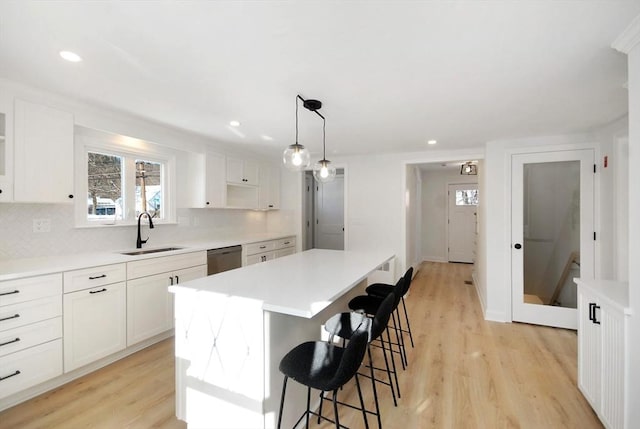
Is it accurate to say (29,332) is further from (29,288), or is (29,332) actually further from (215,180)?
(215,180)

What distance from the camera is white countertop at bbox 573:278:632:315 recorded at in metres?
1.53

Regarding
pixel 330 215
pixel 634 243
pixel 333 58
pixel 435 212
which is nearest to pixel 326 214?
pixel 330 215

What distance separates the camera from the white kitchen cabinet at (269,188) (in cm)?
482

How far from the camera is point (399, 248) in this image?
177 inches

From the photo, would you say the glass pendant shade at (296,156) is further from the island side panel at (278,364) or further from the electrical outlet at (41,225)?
the electrical outlet at (41,225)

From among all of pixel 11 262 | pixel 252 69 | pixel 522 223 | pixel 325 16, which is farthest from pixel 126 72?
pixel 522 223

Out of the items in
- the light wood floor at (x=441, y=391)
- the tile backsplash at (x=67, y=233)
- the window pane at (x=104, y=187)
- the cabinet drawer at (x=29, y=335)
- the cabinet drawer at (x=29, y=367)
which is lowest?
the light wood floor at (x=441, y=391)

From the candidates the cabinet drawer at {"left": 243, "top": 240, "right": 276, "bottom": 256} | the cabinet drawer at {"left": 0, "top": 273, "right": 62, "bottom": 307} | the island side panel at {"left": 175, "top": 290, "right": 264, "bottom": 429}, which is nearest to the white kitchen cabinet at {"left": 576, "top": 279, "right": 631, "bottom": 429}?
the island side panel at {"left": 175, "top": 290, "right": 264, "bottom": 429}

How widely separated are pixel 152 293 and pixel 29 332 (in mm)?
903

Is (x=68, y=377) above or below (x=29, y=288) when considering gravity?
below

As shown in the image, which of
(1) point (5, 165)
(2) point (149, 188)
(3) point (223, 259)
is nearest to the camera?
(1) point (5, 165)

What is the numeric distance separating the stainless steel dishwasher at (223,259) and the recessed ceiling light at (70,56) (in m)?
2.17

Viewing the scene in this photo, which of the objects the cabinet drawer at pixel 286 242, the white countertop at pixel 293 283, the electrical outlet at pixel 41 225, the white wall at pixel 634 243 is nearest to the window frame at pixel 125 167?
the electrical outlet at pixel 41 225

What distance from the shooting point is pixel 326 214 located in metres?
6.34
